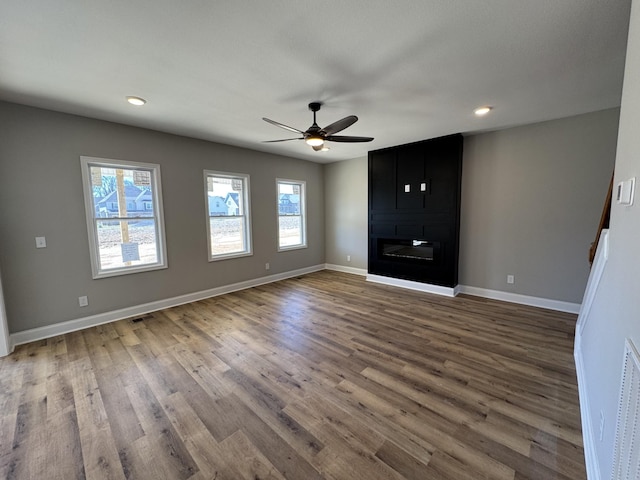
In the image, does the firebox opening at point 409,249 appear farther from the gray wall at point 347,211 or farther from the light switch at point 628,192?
the light switch at point 628,192

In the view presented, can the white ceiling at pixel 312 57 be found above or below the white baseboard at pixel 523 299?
above

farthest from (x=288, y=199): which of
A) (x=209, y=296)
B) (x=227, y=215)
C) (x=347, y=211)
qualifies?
(x=209, y=296)

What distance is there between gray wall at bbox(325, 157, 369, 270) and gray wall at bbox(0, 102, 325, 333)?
8.10ft

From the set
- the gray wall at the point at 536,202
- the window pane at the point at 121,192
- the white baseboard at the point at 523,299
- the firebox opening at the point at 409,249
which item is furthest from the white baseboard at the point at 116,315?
the gray wall at the point at 536,202

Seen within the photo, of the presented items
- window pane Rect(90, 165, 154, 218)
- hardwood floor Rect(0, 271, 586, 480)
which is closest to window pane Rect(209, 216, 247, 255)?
window pane Rect(90, 165, 154, 218)

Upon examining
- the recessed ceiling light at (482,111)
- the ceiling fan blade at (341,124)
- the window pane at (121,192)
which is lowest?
the window pane at (121,192)

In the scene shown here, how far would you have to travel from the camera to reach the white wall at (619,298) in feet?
3.62

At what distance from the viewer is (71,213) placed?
3203 mm

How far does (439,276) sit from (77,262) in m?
5.24

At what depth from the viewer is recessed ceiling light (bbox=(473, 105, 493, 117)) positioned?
10.1 ft

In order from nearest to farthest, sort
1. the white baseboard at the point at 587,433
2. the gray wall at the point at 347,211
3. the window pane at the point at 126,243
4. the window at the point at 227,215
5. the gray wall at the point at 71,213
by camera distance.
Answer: the white baseboard at the point at 587,433
the gray wall at the point at 71,213
the window pane at the point at 126,243
the window at the point at 227,215
the gray wall at the point at 347,211

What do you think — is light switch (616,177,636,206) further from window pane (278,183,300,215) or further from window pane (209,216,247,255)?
window pane (278,183,300,215)

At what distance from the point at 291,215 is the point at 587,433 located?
17.0 ft

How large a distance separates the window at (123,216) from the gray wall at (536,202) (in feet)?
16.0
